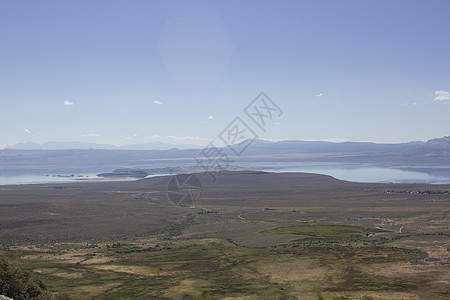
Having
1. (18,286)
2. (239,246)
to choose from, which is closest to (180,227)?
(239,246)

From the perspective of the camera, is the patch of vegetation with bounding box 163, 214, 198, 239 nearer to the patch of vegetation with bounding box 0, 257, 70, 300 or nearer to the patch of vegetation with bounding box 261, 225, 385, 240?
the patch of vegetation with bounding box 261, 225, 385, 240

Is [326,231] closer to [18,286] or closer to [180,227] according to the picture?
[180,227]

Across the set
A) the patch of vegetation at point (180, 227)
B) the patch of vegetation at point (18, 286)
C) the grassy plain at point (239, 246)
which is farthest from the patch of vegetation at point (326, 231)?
the patch of vegetation at point (18, 286)

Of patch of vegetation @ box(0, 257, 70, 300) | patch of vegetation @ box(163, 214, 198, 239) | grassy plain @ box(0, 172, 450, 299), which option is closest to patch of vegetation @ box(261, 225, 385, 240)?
grassy plain @ box(0, 172, 450, 299)

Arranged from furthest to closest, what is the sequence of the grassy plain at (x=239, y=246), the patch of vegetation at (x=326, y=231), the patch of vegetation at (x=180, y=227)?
the patch of vegetation at (x=180, y=227), the patch of vegetation at (x=326, y=231), the grassy plain at (x=239, y=246)

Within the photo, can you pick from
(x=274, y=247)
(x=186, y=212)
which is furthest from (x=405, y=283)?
(x=186, y=212)

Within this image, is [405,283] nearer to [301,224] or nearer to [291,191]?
[301,224]

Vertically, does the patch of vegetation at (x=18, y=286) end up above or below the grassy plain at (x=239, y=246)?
above

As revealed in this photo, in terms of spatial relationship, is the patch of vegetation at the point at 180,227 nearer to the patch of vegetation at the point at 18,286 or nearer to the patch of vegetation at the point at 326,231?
the patch of vegetation at the point at 326,231

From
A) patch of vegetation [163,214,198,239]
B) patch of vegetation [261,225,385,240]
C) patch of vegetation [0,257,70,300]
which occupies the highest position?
patch of vegetation [0,257,70,300]
